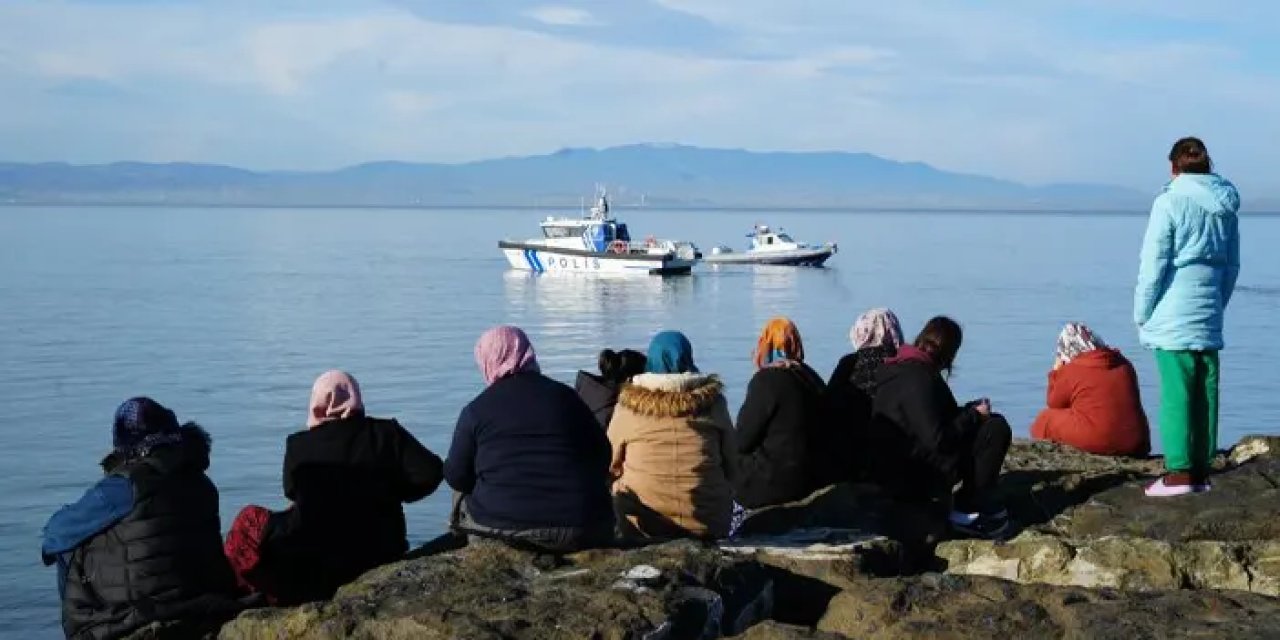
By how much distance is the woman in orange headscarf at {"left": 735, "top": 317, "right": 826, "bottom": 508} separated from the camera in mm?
7848

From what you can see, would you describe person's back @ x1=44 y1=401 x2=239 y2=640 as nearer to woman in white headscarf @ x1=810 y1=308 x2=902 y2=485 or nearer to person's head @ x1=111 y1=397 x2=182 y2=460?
person's head @ x1=111 y1=397 x2=182 y2=460

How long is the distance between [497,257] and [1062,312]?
4407 cm

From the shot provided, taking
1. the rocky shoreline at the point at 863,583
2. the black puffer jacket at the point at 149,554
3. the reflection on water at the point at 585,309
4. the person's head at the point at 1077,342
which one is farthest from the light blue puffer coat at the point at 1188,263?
the reflection on water at the point at 585,309

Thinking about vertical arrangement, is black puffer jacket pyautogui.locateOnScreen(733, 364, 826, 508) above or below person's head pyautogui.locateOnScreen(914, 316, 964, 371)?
below

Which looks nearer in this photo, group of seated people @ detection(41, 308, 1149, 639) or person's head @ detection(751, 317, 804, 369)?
group of seated people @ detection(41, 308, 1149, 639)

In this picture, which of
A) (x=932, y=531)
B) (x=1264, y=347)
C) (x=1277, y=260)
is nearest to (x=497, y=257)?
(x=1277, y=260)

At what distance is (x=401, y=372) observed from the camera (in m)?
24.5

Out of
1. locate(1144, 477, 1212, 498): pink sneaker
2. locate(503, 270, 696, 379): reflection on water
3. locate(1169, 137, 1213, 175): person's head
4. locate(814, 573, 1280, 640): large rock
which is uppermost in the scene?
locate(1169, 137, 1213, 175): person's head

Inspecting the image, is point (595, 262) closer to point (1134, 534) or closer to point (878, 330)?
point (878, 330)

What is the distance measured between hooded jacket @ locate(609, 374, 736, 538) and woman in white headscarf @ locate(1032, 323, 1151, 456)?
3.45 meters

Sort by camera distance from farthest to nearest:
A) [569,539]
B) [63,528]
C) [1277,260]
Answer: [1277,260] < [569,539] < [63,528]

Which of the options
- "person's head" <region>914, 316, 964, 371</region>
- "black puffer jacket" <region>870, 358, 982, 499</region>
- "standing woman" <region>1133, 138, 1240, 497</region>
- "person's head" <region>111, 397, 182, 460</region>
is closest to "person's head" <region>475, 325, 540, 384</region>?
"person's head" <region>111, 397, 182, 460</region>

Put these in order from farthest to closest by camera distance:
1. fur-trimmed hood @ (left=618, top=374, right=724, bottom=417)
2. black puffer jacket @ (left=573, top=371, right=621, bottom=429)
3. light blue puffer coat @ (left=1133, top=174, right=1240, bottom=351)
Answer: black puffer jacket @ (left=573, top=371, right=621, bottom=429), light blue puffer coat @ (left=1133, top=174, right=1240, bottom=351), fur-trimmed hood @ (left=618, top=374, right=724, bottom=417)

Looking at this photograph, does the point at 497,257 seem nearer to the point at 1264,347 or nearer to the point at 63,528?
the point at 1264,347
